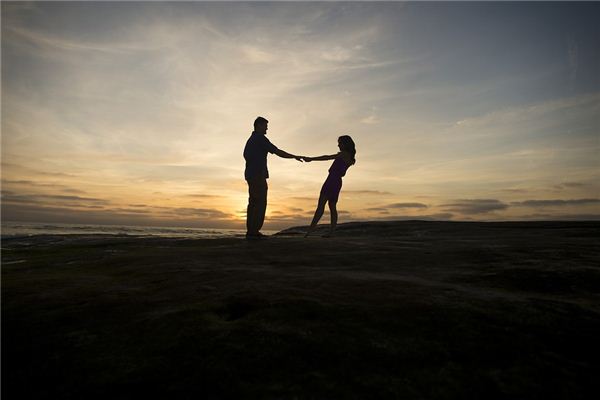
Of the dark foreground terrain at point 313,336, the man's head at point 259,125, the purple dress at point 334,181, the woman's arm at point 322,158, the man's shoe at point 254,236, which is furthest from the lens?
the woman's arm at point 322,158

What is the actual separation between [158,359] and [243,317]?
110cm

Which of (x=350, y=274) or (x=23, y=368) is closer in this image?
(x=23, y=368)

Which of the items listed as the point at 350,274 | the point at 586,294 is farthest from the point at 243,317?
the point at 586,294

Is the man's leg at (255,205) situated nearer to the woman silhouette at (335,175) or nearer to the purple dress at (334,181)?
the woman silhouette at (335,175)

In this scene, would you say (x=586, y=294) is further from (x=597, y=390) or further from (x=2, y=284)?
(x=2, y=284)

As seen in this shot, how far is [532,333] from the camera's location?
10.1 ft

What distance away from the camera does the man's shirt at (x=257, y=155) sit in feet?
45.4

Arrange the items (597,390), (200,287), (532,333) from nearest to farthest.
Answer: (597,390) < (532,333) < (200,287)

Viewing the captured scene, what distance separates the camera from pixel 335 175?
15211 millimetres

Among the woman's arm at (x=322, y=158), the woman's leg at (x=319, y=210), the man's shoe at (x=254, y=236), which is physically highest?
the woman's arm at (x=322, y=158)

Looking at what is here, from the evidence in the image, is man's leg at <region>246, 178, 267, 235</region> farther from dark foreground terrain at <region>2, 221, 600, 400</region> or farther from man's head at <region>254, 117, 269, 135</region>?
dark foreground terrain at <region>2, 221, 600, 400</region>

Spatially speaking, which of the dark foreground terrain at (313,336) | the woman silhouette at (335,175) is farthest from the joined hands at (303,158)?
the dark foreground terrain at (313,336)

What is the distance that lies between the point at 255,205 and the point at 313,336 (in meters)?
11.0

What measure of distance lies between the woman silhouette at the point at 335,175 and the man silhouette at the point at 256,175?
7.23ft
